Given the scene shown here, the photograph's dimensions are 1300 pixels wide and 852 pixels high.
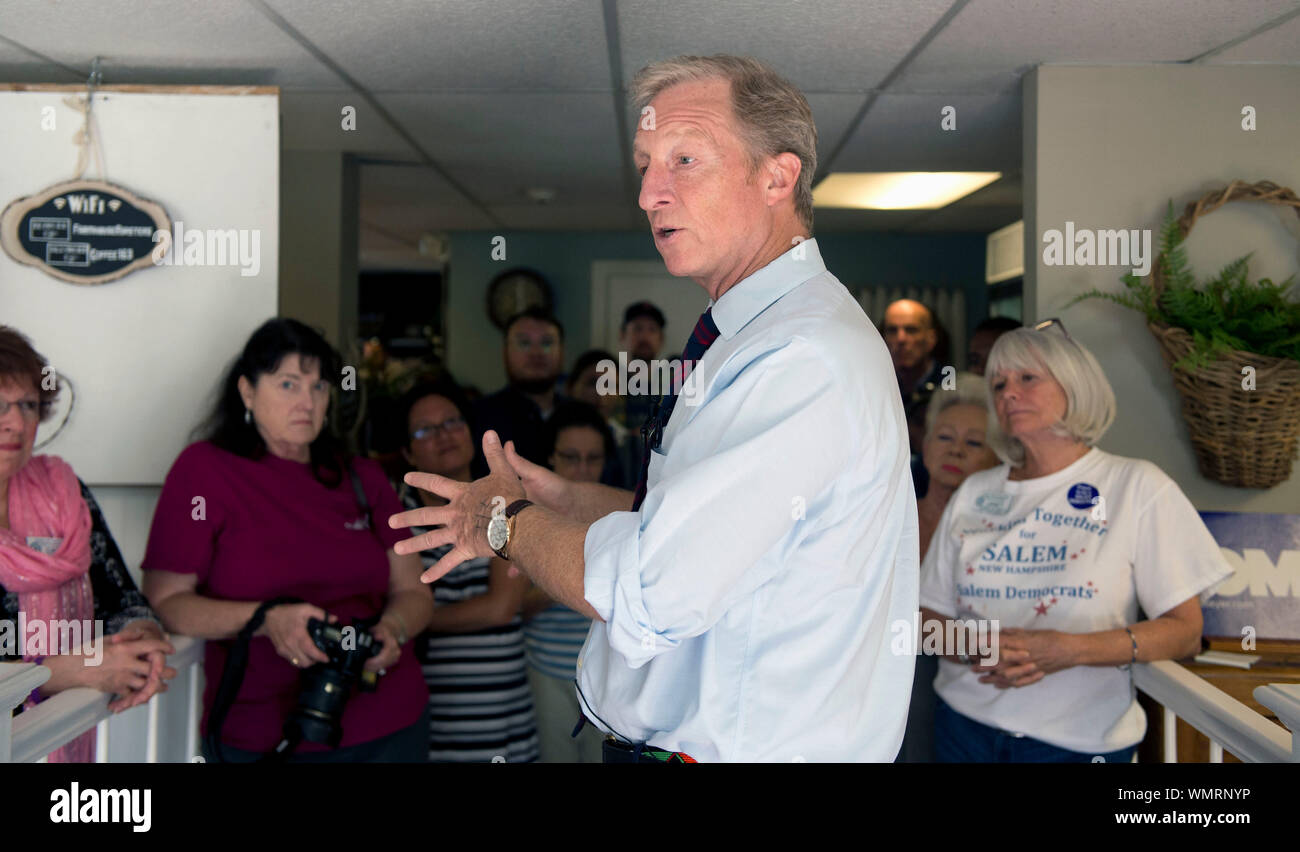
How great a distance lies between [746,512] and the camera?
103cm

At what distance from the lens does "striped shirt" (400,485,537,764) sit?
2.42m

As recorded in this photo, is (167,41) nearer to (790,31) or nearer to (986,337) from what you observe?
(790,31)

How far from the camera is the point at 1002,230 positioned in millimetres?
5980

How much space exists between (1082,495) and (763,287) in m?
1.17

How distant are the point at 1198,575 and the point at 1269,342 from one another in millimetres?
662

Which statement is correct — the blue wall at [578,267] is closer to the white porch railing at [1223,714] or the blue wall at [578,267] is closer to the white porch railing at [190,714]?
the white porch railing at [190,714]

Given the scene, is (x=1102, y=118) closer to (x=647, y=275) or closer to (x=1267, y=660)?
(x=1267, y=660)

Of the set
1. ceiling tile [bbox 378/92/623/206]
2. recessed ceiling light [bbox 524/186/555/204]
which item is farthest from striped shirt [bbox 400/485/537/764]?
recessed ceiling light [bbox 524/186/555/204]

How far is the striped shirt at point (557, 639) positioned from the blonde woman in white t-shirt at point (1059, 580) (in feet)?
2.94

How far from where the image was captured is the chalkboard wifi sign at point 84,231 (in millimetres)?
2574

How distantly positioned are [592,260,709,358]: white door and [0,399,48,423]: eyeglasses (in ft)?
15.9

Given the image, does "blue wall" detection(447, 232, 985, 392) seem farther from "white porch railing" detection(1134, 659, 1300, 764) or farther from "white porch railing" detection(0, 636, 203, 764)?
"white porch railing" detection(1134, 659, 1300, 764)

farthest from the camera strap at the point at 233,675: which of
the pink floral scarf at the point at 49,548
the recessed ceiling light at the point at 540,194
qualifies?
the recessed ceiling light at the point at 540,194

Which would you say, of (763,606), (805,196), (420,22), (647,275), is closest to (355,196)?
(420,22)
